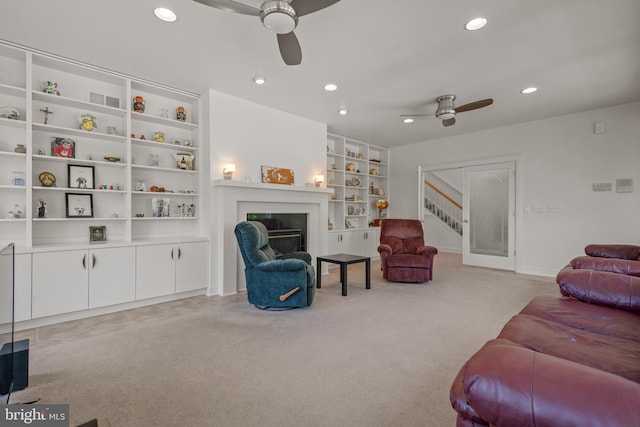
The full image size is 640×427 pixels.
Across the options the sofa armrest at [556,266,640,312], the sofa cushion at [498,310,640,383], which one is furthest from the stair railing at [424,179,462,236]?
the sofa cushion at [498,310,640,383]

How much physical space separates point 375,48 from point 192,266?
3356mm

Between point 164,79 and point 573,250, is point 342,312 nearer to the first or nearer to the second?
point 164,79

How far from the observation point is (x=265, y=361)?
2.27 m

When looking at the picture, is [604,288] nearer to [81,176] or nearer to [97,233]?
[97,233]

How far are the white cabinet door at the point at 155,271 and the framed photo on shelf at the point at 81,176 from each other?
986mm

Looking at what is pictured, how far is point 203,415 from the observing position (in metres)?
1.67

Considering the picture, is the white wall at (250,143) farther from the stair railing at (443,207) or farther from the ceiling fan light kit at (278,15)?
the stair railing at (443,207)

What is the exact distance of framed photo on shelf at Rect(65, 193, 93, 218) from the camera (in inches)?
137

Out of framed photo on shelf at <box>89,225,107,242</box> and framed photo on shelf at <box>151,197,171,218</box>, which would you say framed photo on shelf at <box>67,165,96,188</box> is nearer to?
framed photo on shelf at <box>89,225,107,242</box>

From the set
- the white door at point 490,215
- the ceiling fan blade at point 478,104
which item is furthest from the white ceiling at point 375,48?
the white door at point 490,215

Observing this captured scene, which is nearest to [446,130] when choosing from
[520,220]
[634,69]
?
[520,220]

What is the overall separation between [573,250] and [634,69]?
9.14 ft

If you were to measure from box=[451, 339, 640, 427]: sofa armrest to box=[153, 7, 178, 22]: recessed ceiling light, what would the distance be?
3.17 meters

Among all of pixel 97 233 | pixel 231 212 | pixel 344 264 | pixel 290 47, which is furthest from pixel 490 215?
pixel 97 233
